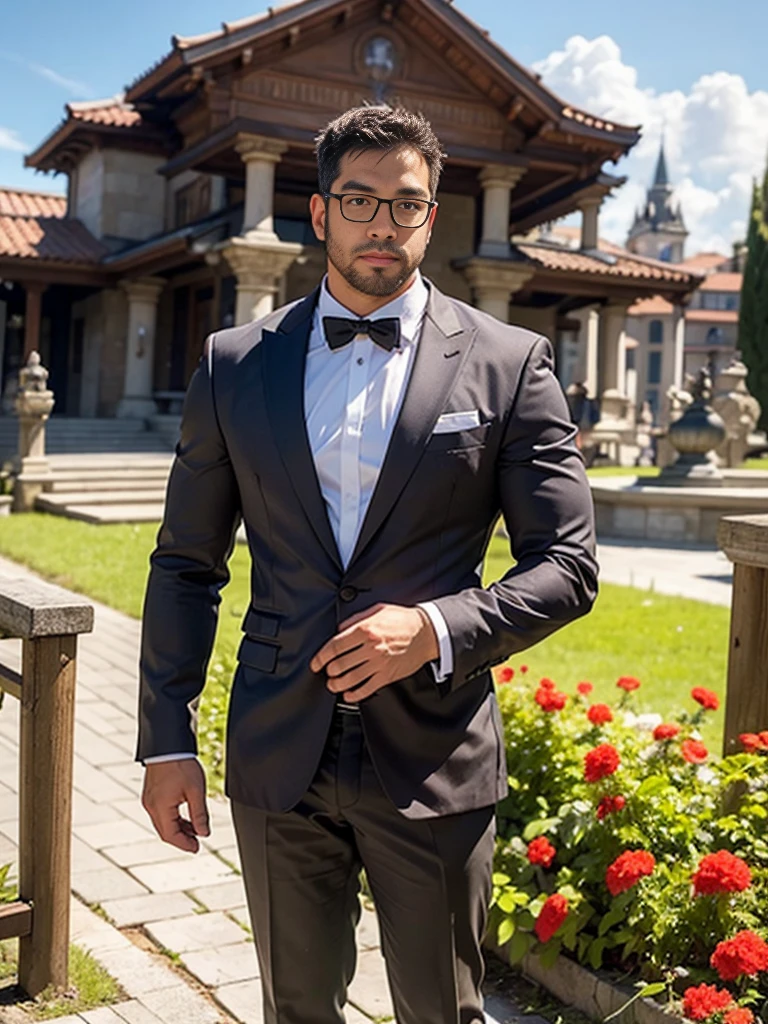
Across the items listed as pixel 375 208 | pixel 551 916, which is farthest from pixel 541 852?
pixel 375 208

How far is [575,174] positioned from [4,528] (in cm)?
1365

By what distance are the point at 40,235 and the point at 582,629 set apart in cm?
1893

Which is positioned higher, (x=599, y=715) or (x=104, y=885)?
(x=599, y=715)

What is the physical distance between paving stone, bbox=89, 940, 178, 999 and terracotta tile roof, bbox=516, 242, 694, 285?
20.0 metres

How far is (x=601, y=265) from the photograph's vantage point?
77.5 feet

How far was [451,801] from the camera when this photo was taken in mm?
2055

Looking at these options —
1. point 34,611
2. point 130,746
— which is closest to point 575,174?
point 130,746

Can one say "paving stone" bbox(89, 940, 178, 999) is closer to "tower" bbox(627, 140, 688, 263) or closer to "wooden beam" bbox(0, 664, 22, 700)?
"wooden beam" bbox(0, 664, 22, 700)

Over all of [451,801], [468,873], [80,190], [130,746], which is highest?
[80,190]

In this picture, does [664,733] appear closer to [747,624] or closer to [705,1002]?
[747,624]

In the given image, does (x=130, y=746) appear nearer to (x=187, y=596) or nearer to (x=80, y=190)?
(x=187, y=596)

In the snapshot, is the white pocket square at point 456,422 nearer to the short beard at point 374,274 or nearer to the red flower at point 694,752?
the short beard at point 374,274

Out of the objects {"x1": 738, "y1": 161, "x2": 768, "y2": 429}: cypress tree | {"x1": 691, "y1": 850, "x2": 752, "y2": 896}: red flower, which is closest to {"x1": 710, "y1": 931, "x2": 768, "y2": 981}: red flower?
{"x1": 691, "y1": 850, "x2": 752, "y2": 896}: red flower

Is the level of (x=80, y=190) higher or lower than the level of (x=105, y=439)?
higher
